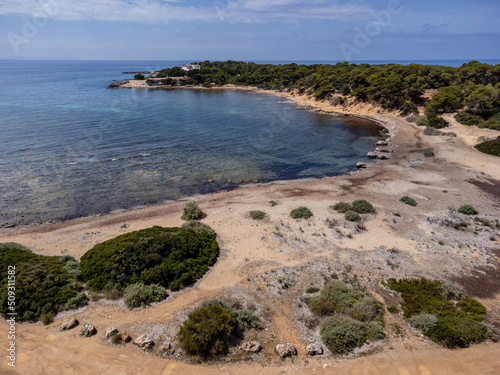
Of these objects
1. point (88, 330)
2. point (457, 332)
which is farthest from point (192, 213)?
point (457, 332)

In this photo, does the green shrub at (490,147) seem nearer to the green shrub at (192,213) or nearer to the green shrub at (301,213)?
the green shrub at (301,213)

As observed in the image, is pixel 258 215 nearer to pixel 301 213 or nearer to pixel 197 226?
pixel 301 213

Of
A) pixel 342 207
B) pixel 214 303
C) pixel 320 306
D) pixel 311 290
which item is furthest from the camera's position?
pixel 342 207

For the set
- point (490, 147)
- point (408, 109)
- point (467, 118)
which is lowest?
point (490, 147)

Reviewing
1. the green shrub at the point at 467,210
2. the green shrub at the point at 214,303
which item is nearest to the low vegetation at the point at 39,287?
the green shrub at the point at 214,303

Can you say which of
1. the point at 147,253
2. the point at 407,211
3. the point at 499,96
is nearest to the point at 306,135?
the point at 407,211

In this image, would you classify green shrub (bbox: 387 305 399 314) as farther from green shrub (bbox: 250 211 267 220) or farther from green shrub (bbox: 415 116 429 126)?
green shrub (bbox: 415 116 429 126)
